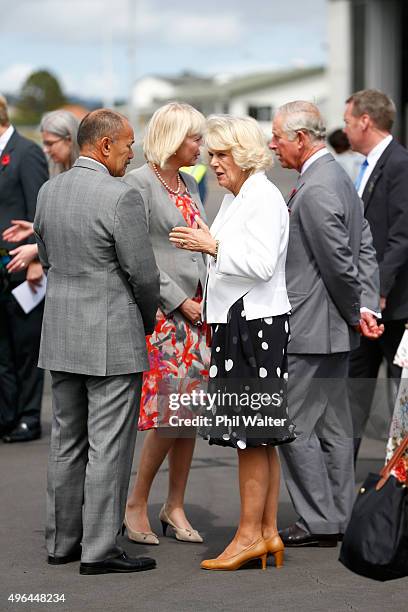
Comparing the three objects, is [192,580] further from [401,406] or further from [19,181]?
[19,181]

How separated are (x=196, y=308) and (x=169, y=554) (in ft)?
3.71

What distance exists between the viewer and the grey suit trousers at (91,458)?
17.1ft

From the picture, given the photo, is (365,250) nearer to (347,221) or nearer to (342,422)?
(347,221)

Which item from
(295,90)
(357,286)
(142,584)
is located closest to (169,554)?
(142,584)

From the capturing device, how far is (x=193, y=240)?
5.19 metres

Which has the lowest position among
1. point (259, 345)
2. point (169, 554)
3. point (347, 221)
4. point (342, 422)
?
point (169, 554)

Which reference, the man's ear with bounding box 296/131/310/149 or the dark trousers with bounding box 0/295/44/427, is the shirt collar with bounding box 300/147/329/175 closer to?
the man's ear with bounding box 296/131/310/149

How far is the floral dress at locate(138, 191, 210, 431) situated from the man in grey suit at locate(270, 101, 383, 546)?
0.45 m

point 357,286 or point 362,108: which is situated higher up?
point 362,108

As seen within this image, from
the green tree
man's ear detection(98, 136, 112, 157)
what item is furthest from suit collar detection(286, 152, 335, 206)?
the green tree

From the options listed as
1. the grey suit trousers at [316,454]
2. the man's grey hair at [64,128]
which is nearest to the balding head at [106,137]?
the grey suit trousers at [316,454]

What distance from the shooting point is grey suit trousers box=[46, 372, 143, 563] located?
5215 mm

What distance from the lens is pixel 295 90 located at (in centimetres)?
8675

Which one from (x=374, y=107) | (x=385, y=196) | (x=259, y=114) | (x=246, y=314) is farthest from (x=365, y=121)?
(x=246, y=314)
